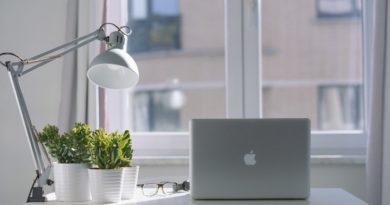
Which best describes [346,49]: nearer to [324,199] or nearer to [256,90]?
[256,90]

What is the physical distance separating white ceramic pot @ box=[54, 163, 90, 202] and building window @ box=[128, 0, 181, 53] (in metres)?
1.37

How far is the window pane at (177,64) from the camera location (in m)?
2.91

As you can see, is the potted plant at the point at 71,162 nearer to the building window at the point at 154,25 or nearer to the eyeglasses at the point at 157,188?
the eyeglasses at the point at 157,188

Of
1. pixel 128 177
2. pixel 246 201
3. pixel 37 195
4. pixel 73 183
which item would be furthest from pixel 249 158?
pixel 37 195

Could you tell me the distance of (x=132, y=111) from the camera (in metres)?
2.96

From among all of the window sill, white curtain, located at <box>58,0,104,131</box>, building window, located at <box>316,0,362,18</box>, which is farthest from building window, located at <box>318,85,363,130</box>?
white curtain, located at <box>58,0,104,131</box>

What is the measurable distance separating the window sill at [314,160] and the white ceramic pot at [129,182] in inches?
41.4

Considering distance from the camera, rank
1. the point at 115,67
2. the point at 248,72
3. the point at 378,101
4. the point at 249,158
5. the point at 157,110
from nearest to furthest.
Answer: the point at 249,158, the point at 115,67, the point at 378,101, the point at 248,72, the point at 157,110

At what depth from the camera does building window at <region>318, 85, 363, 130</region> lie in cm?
288

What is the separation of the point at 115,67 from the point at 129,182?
0.36 meters

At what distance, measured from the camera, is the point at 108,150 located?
1.63 metres

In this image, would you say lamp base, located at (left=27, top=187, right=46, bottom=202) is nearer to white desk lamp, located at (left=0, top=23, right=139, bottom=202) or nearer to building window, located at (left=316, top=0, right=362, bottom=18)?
white desk lamp, located at (left=0, top=23, right=139, bottom=202)

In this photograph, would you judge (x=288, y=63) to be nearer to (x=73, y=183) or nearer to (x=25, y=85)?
(x=25, y=85)

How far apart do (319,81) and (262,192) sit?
1392 millimetres
